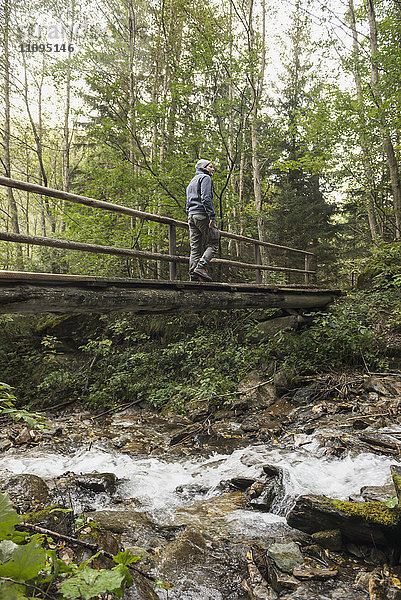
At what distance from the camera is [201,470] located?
4.79 metres

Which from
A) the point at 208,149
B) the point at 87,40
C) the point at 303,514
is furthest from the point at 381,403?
the point at 87,40

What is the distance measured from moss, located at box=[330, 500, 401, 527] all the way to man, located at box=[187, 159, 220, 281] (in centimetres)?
419

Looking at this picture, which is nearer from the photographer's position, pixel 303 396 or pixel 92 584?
pixel 92 584

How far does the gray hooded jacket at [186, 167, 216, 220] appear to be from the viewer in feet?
19.4

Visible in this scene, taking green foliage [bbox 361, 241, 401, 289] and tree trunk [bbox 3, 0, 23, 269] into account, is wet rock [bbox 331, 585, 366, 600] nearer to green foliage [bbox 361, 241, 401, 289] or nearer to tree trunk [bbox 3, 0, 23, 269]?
green foliage [bbox 361, 241, 401, 289]

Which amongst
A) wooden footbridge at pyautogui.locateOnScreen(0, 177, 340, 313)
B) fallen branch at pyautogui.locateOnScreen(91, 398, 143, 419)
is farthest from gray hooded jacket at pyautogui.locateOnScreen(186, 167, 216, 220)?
fallen branch at pyautogui.locateOnScreen(91, 398, 143, 419)

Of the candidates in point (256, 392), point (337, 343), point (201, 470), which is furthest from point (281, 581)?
point (337, 343)

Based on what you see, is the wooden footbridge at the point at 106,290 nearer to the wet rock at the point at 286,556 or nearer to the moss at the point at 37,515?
the moss at the point at 37,515

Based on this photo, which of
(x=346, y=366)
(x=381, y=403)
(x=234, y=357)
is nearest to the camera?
(x=381, y=403)

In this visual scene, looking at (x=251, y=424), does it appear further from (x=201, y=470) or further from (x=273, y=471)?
(x=273, y=471)

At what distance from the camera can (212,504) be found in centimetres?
385

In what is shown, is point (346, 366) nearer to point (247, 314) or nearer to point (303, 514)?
point (247, 314)

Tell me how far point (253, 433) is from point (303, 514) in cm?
282

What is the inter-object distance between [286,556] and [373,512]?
31.4 inches
